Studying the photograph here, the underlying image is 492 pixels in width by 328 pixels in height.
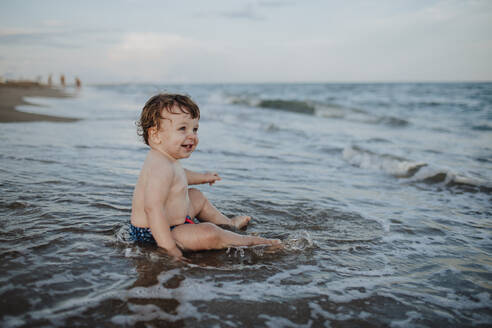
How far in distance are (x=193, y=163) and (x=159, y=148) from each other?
2.92 meters

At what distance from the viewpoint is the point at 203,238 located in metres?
2.54

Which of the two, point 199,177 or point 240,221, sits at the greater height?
point 199,177

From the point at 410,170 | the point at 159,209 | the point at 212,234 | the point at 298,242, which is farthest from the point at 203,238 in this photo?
the point at 410,170

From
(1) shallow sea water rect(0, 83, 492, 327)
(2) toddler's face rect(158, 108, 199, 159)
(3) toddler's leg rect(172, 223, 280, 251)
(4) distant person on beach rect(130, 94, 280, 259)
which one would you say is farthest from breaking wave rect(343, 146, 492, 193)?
(2) toddler's face rect(158, 108, 199, 159)

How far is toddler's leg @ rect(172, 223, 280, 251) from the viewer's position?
254 centimetres

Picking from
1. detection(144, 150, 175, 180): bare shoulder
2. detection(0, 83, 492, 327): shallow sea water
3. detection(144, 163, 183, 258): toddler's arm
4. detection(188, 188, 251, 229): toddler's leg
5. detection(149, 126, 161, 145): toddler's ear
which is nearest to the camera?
detection(0, 83, 492, 327): shallow sea water

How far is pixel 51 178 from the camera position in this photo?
13.4ft

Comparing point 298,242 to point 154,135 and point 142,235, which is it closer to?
point 142,235

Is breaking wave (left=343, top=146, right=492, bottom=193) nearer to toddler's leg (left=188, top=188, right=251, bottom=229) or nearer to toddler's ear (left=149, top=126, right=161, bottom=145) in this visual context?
toddler's leg (left=188, top=188, right=251, bottom=229)

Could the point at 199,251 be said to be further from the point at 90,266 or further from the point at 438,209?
the point at 438,209

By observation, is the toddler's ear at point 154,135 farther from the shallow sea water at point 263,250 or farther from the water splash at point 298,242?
the water splash at point 298,242

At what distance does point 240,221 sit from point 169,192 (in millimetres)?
760

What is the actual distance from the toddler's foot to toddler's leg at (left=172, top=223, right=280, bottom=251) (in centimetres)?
48

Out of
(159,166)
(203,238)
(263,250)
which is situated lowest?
(263,250)
